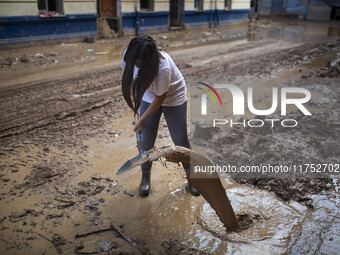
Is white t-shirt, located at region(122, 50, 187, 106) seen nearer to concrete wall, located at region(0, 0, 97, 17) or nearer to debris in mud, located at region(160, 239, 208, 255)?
debris in mud, located at region(160, 239, 208, 255)

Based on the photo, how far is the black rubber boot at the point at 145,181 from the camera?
3866mm

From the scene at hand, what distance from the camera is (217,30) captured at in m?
18.2

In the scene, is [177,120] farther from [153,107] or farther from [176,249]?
[176,249]

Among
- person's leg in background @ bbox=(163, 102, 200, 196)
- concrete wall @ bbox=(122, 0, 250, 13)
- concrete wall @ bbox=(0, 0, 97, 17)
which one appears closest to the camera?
person's leg in background @ bbox=(163, 102, 200, 196)

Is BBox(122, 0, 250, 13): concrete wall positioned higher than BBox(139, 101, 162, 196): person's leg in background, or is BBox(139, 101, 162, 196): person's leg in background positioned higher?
BBox(122, 0, 250, 13): concrete wall

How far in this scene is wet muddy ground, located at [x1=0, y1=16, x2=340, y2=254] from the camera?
3146 mm

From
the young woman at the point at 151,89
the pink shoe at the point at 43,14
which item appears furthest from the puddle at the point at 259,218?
the pink shoe at the point at 43,14

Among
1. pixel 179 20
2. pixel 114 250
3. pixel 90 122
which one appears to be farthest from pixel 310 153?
pixel 179 20

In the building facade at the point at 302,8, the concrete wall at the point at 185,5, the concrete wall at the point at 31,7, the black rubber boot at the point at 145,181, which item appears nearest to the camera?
the black rubber boot at the point at 145,181

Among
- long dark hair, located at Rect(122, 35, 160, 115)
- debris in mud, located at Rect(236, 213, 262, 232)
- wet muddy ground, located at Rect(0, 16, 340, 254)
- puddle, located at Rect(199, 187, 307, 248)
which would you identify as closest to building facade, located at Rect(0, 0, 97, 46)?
wet muddy ground, located at Rect(0, 16, 340, 254)

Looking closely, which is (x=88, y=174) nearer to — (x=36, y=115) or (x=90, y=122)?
(x=90, y=122)

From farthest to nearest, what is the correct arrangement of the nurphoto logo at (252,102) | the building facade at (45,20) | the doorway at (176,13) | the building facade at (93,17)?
the doorway at (176,13)
the building facade at (93,17)
the building facade at (45,20)
the nurphoto logo at (252,102)

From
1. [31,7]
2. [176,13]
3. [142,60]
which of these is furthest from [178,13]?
[142,60]

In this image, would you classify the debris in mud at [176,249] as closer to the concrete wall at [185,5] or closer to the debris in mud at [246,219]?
the debris in mud at [246,219]
